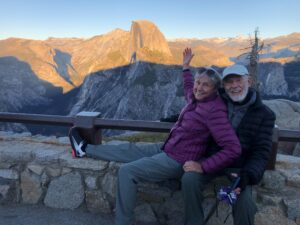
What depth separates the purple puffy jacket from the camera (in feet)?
11.2

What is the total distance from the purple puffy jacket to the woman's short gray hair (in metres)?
0.13

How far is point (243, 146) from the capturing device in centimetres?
355

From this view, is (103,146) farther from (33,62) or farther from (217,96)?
(33,62)

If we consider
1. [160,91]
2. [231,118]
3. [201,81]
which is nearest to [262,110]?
[231,118]

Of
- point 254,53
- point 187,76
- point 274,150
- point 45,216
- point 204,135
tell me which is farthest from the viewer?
point 254,53

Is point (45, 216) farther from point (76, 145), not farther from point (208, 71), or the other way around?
point (208, 71)

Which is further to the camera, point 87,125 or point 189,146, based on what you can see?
point 87,125

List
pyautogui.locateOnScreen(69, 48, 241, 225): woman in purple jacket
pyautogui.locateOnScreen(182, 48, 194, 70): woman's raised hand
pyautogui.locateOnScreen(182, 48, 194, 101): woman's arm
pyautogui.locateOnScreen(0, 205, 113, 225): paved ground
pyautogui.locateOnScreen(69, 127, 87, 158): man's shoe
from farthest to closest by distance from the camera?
1. pyautogui.locateOnScreen(182, 48, 194, 70): woman's raised hand
2. pyautogui.locateOnScreen(69, 127, 87, 158): man's shoe
3. pyautogui.locateOnScreen(182, 48, 194, 101): woman's arm
4. pyautogui.locateOnScreen(0, 205, 113, 225): paved ground
5. pyautogui.locateOnScreen(69, 48, 241, 225): woman in purple jacket

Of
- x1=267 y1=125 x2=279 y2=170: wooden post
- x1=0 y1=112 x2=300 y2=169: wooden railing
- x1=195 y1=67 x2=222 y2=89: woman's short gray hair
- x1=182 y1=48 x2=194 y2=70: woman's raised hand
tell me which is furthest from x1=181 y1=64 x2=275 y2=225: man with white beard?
x1=182 y1=48 x2=194 y2=70: woman's raised hand

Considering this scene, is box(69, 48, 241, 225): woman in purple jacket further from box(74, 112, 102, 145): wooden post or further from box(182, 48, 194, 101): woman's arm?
box(74, 112, 102, 145): wooden post

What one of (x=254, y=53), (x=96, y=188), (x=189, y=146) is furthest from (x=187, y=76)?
(x=254, y=53)

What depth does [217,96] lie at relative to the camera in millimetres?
3775

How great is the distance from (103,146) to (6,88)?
15820cm

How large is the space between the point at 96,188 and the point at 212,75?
2.05 metres
